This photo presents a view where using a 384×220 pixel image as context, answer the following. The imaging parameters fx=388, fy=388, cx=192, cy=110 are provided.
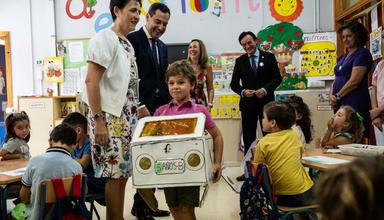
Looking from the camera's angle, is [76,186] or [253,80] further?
[253,80]

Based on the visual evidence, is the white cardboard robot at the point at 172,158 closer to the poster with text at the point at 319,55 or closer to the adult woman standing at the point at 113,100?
the adult woman standing at the point at 113,100

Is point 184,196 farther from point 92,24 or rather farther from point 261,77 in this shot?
point 92,24

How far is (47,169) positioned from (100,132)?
1.06ft

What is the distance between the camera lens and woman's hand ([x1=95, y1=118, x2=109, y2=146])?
1.91 meters

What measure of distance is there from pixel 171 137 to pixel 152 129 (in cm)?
14

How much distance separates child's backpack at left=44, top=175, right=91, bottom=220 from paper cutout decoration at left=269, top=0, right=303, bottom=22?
4580mm

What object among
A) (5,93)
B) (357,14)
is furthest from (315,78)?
(5,93)

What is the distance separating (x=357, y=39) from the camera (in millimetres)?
3242

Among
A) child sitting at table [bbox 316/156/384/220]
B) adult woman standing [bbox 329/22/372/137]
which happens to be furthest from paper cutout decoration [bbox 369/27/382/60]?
child sitting at table [bbox 316/156/384/220]

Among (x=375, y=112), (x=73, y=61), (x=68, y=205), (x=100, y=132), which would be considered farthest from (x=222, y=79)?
Result: (x=68, y=205)

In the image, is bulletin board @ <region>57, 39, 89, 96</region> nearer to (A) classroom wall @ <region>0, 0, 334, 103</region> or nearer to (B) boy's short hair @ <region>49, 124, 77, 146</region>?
(A) classroom wall @ <region>0, 0, 334, 103</region>

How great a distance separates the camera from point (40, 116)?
5.70 metres

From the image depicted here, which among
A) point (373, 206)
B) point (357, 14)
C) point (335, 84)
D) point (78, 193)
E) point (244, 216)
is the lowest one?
point (244, 216)

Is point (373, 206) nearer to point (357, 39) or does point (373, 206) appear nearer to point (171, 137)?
point (171, 137)
